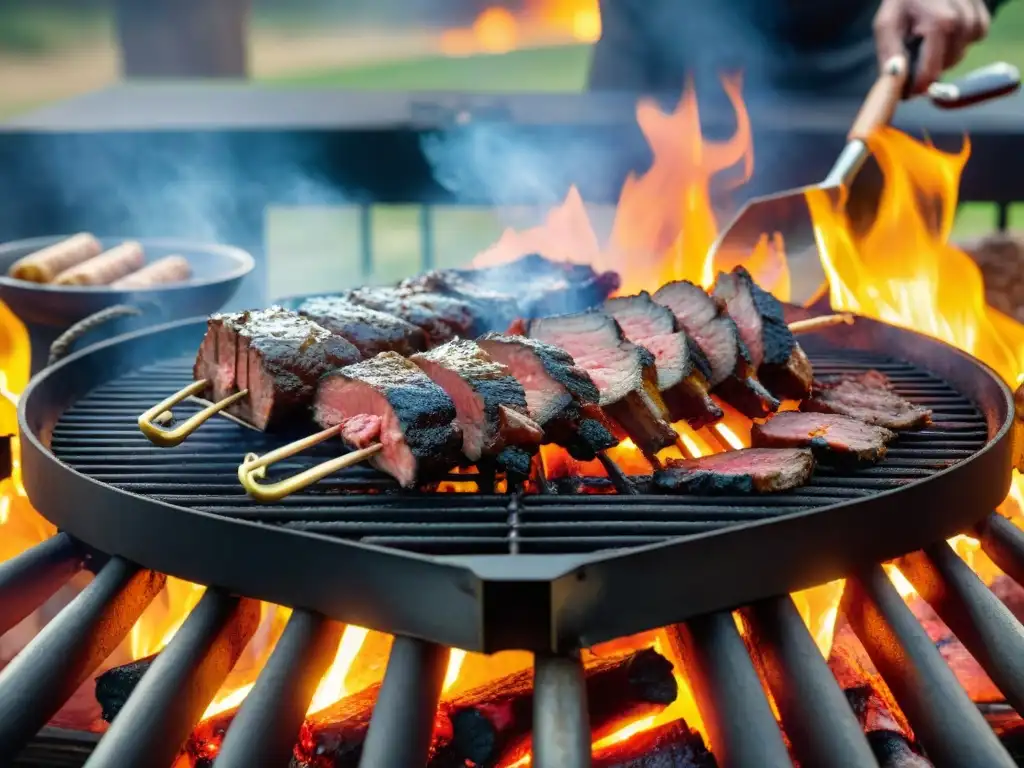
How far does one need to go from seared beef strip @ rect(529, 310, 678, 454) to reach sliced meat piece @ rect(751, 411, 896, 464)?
273mm

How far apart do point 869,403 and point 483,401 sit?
48.0 inches

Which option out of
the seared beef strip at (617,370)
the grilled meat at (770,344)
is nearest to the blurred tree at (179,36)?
the seared beef strip at (617,370)

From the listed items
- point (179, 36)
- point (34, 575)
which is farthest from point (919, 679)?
point (179, 36)

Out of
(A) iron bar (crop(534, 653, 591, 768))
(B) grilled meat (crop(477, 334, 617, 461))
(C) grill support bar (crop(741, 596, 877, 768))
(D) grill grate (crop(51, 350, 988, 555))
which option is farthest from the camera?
(B) grilled meat (crop(477, 334, 617, 461))

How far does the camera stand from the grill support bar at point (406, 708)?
1873 mm

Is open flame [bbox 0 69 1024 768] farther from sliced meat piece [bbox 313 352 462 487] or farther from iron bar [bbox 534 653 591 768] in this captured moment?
iron bar [bbox 534 653 591 768]

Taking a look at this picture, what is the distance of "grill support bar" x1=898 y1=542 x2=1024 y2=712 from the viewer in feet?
7.19

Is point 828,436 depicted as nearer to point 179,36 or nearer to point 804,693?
point 804,693

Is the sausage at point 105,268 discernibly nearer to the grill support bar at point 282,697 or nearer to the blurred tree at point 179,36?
the grill support bar at point 282,697

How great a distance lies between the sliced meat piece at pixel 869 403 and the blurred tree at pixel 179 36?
30.5 ft

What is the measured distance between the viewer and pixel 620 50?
7.25m

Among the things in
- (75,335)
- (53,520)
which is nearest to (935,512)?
(53,520)

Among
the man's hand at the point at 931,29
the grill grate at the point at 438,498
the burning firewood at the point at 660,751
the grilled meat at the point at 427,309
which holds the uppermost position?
the man's hand at the point at 931,29

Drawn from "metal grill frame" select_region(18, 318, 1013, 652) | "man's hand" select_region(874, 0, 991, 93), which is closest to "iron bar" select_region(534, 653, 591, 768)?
"metal grill frame" select_region(18, 318, 1013, 652)
